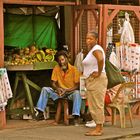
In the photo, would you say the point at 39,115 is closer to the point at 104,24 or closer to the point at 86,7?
the point at 104,24

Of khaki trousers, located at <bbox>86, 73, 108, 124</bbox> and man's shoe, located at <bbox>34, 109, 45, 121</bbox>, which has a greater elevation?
khaki trousers, located at <bbox>86, 73, 108, 124</bbox>

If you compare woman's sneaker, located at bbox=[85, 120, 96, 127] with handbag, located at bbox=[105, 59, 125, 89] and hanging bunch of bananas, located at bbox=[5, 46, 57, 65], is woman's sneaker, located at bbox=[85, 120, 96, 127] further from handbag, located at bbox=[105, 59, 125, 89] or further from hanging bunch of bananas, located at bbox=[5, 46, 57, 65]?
hanging bunch of bananas, located at bbox=[5, 46, 57, 65]

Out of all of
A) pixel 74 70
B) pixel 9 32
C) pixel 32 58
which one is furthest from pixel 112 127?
pixel 9 32

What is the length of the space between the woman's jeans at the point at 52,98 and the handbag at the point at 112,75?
683mm

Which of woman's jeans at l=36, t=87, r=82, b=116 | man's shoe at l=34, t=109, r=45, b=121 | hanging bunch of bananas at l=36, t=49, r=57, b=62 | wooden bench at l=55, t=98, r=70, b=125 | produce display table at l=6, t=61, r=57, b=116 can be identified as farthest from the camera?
hanging bunch of bananas at l=36, t=49, r=57, b=62

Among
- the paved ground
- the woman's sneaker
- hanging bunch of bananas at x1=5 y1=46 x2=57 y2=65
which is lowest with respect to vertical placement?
the paved ground

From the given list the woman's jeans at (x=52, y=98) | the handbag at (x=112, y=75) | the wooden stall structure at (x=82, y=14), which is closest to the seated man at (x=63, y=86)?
the woman's jeans at (x=52, y=98)

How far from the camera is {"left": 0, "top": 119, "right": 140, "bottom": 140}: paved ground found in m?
→ 9.27

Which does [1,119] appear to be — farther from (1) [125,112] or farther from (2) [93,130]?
(1) [125,112]

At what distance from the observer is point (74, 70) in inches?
418

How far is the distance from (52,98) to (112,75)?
1.28 metres

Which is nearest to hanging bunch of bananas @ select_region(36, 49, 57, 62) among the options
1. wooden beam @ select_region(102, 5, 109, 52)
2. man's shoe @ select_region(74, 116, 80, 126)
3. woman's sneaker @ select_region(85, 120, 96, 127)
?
wooden beam @ select_region(102, 5, 109, 52)

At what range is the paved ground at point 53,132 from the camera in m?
9.27

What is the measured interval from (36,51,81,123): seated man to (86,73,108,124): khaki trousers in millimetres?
998
